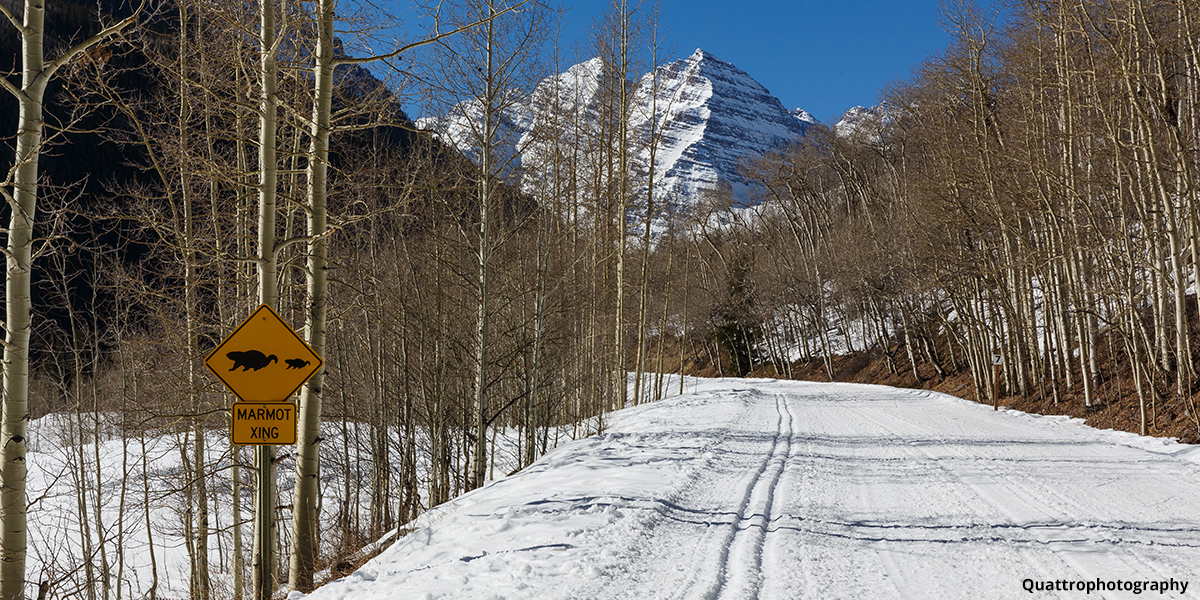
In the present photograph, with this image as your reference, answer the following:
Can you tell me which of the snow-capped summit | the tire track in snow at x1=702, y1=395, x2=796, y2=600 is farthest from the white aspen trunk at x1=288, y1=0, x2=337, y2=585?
the snow-capped summit

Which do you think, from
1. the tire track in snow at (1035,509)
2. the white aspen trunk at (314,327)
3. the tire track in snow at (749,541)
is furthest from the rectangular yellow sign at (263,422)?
the tire track in snow at (1035,509)

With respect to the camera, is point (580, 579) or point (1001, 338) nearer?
point (580, 579)

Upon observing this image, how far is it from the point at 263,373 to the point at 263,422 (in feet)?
1.16

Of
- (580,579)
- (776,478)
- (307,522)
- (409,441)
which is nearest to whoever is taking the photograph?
(580,579)

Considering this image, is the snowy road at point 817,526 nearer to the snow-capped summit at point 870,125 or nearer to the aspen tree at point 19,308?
the aspen tree at point 19,308

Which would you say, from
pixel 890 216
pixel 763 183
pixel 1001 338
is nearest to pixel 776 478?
pixel 1001 338

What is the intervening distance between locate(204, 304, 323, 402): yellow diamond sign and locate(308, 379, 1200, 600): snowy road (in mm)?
1858

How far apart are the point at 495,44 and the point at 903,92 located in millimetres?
32938

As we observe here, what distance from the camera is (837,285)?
133 feet

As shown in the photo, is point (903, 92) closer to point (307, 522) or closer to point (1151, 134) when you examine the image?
point (1151, 134)

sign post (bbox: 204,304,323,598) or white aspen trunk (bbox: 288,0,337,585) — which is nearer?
sign post (bbox: 204,304,323,598)

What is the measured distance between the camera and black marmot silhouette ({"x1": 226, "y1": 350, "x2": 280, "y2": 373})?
4844mm

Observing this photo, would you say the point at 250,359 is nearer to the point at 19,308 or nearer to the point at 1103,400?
the point at 19,308

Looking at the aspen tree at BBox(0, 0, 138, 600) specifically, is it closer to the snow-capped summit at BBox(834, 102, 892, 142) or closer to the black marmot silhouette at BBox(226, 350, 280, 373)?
the black marmot silhouette at BBox(226, 350, 280, 373)
